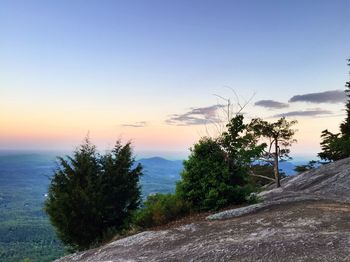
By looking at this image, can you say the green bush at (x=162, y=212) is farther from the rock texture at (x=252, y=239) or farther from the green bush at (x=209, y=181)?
the rock texture at (x=252, y=239)

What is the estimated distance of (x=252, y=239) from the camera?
13.0 m

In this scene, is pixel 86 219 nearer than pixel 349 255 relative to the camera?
No

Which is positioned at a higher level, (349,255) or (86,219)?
(349,255)

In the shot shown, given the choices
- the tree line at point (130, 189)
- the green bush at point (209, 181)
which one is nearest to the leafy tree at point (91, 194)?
the tree line at point (130, 189)

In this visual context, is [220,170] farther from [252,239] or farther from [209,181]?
[252,239]

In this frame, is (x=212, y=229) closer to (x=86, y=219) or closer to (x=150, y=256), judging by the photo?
(x=150, y=256)

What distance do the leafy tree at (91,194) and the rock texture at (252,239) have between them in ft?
26.7

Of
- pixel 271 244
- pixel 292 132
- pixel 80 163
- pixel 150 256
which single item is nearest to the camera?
pixel 271 244

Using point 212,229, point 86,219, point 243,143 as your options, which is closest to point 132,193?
point 86,219

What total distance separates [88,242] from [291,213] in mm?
16503

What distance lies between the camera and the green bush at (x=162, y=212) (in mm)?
20286

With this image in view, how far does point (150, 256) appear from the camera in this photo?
13.5 meters

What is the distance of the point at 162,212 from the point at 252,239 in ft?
27.5

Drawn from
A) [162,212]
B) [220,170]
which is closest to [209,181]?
[220,170]
